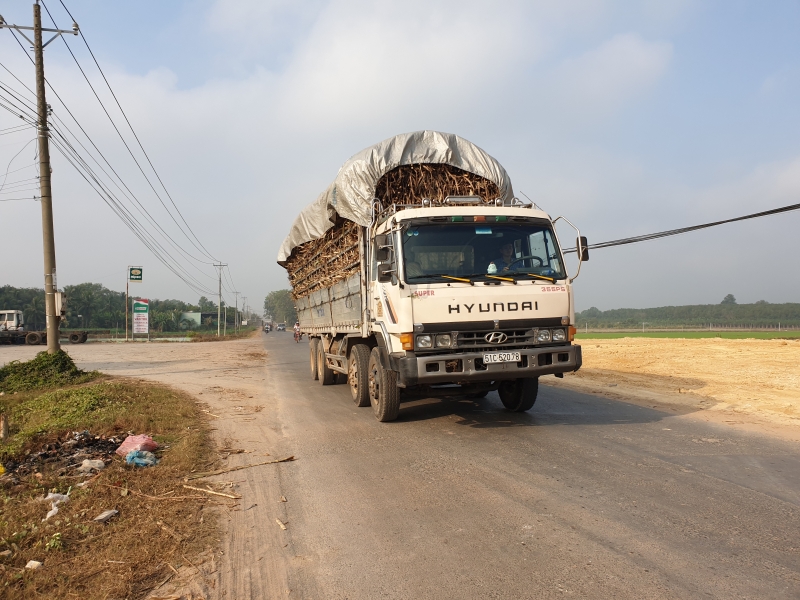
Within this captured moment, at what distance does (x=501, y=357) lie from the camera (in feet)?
21.3

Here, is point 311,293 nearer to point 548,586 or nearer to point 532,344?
point 532,344

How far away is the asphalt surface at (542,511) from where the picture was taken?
3053 mm

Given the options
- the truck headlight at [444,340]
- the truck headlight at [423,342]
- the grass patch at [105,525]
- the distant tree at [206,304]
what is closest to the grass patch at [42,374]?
the grass patch at [105,525]

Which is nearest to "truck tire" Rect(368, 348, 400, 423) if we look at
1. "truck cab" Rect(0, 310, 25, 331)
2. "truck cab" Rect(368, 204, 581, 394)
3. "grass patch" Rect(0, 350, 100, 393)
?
"truck cab" Rect(368, 204, 581, 394)

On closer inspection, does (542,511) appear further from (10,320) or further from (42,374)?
(10,320)

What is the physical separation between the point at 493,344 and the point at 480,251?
A: 124 cm

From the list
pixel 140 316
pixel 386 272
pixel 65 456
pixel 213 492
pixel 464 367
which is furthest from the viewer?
pixel 140 316

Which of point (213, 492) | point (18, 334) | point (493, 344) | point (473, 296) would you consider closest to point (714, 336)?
point (493, 344)

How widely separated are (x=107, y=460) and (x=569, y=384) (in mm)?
Result: 9285

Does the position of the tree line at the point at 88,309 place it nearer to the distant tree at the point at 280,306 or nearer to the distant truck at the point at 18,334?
the distant truck at the point at 18,334

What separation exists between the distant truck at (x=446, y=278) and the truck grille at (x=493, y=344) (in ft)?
0.04

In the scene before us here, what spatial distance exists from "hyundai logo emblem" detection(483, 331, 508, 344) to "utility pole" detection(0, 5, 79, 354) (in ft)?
39.6

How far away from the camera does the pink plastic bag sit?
6.14 m

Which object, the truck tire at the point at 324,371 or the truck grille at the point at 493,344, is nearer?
the truck grille at the point at 493,344
